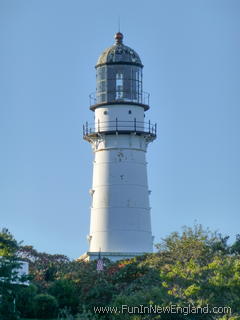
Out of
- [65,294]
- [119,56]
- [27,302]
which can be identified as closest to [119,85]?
[119,56]

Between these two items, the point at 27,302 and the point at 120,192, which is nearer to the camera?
the point at 27,302

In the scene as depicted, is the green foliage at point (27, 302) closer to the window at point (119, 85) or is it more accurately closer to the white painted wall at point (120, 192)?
the white painted wall at point (120, 192)

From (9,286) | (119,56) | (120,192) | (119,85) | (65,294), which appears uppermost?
(119,56)

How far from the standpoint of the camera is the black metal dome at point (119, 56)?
76938 mm

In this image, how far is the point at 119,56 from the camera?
3029 inches

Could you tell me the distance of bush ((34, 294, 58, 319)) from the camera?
61.3 metres

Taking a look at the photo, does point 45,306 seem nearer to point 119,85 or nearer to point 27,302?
point 27,302

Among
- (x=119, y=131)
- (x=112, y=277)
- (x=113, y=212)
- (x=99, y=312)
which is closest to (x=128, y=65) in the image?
(x=119, y=131)

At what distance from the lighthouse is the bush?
12141 millimetres

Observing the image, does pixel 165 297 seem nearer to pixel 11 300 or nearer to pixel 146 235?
pixel 11 300

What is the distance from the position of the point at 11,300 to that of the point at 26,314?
668 centimetres

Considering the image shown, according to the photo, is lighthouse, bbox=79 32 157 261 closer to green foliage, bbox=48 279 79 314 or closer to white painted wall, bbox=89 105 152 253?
white painted wall, bbox=89 105 152 253

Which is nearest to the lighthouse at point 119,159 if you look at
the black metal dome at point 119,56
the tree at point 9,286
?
the black metal dome at point 119,56

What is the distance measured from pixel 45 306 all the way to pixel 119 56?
67.5 ft
